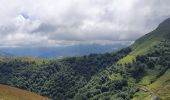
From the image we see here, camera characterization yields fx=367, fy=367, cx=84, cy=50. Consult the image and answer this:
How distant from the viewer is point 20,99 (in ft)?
56.9

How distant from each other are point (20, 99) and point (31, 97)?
59.2 inches

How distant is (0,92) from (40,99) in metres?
2.70

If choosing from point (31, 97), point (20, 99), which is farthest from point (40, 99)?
point (20, 99)

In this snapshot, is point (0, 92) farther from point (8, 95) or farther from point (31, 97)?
point (31, 97)

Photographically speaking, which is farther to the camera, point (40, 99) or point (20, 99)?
point (40, 99)

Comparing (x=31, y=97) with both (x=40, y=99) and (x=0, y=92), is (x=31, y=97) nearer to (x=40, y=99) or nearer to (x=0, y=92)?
(x=40, y=99)

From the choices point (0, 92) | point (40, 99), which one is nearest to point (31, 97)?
point (40, 99)

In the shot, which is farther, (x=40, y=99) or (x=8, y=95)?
(x=40, y=99)

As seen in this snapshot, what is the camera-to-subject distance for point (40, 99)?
1933 centimetres

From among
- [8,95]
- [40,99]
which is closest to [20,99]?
[8,95]

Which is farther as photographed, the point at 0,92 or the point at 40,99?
the point at 40,99

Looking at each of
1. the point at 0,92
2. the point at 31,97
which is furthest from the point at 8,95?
the point at 31,97

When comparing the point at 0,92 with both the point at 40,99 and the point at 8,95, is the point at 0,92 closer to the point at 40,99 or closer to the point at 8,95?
the point at 8,95

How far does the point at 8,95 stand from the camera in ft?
56.5
